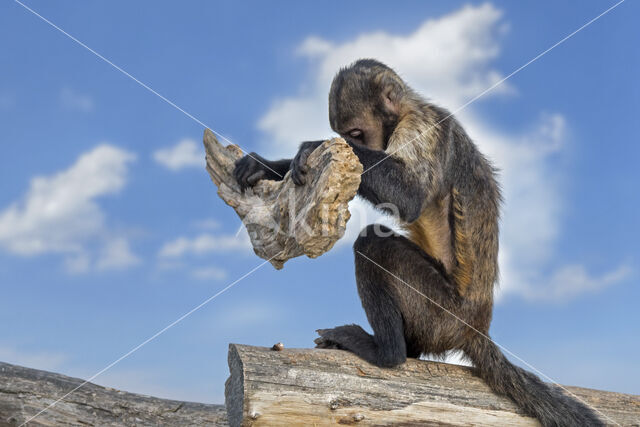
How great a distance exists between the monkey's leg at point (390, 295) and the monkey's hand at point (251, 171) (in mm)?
924

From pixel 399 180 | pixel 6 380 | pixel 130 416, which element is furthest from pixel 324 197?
pixel 6 380

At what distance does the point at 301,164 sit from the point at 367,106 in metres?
1.17

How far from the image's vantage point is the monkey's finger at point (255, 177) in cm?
479

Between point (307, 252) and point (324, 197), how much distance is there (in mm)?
494

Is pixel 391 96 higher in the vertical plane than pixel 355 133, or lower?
higher

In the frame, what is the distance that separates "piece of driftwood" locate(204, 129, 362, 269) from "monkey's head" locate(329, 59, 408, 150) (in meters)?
0.95

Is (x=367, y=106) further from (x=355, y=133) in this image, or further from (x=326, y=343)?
(x=326, y=343)

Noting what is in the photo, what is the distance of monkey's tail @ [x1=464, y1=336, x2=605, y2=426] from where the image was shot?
15.2ft

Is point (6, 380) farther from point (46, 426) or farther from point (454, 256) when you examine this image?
point (454, 256)

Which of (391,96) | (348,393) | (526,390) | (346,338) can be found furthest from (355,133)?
(526,390)

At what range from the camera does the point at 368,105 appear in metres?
5.07

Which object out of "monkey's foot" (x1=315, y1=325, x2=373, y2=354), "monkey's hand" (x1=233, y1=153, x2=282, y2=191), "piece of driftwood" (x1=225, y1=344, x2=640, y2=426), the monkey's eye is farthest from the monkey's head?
"piece of driftwood" (x1=225, y1=344, x2=640, y2=426)

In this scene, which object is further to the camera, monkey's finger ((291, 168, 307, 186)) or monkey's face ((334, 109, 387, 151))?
monkey's face ((334, 109, 387, 151))

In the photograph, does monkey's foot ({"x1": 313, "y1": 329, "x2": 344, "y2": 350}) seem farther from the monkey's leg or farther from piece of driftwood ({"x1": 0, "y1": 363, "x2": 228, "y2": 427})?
piece of driftwood ({"x1": 0, "y1": 363, "x2": 228, "y2": 427})
